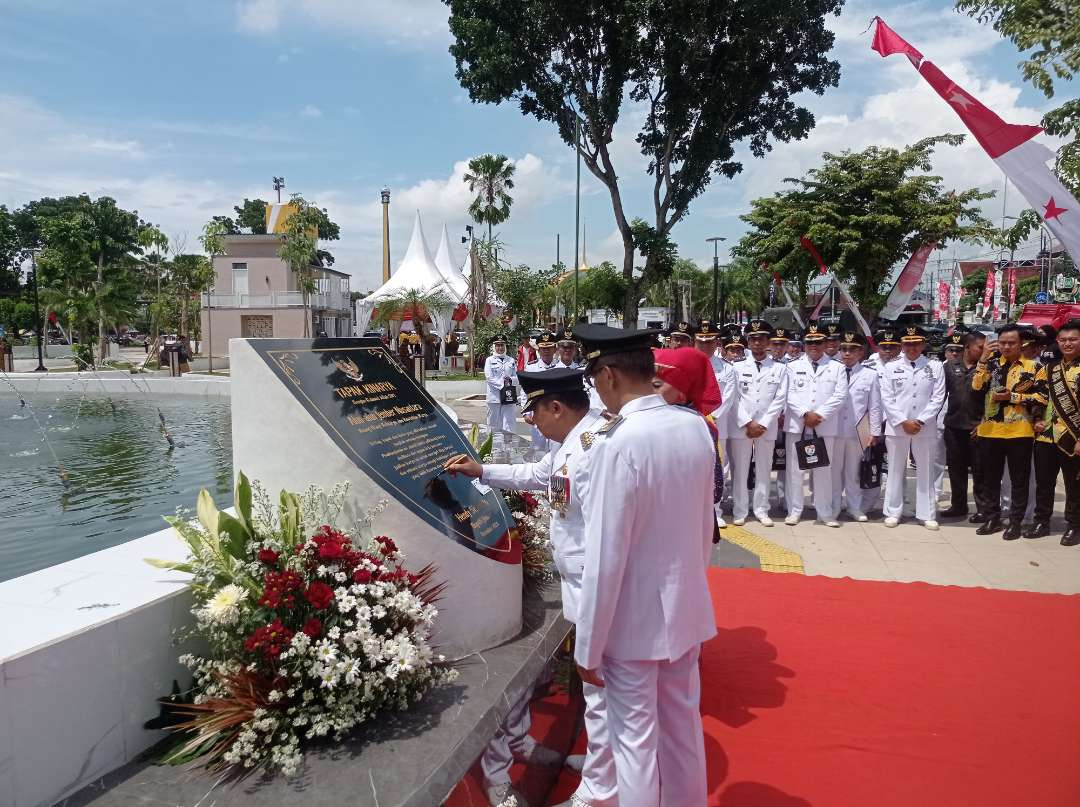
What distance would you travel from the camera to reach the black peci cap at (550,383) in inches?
111

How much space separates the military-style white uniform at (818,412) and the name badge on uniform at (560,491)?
525 cm

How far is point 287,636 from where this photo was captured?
225cm

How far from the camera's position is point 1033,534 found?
663 centimetres

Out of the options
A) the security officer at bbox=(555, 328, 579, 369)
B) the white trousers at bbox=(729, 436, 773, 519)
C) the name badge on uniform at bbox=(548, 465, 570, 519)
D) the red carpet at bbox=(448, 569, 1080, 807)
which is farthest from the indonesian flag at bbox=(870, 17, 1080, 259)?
the security officer at bbox=(555, 328, 579, 369)

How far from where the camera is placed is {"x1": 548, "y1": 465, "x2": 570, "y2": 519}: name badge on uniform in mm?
2717

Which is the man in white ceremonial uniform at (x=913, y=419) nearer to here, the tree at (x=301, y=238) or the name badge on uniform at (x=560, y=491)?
the name badge on uniform at (x=560, y=491)

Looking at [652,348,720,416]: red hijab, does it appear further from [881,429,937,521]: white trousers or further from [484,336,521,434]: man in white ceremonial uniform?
[484,336,521,434]: man in white ceremonial uniform

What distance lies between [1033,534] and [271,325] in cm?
3627

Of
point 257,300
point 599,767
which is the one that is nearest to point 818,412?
point 599,767

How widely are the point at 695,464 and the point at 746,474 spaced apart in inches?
218

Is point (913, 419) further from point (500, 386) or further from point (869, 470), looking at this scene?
point (500, 386)

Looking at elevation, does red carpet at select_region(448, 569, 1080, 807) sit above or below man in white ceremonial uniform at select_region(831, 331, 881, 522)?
below

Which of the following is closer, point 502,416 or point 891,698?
point 891,698

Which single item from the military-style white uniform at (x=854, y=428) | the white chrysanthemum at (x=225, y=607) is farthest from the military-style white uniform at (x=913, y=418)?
the white chrysanthemum at (x=225, y=607)
